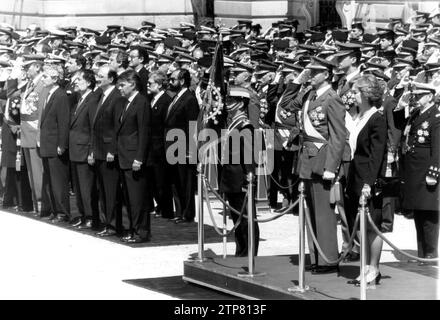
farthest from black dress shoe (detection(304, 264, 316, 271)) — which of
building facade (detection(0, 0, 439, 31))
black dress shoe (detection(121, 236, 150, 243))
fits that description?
building facade (detection(0, 0, 439, 31))

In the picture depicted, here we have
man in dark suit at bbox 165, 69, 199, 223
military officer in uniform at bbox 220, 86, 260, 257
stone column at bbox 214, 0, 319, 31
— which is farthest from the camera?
stone column at bbox 214, 0, 319, 31

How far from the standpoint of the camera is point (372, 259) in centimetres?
1233

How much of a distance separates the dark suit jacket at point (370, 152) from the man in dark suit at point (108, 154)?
15.2 ft

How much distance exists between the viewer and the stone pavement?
1297 centimetres

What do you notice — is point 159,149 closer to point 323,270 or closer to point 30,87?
point 30,87

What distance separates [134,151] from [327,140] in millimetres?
3765

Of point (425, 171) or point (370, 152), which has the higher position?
point (370, 152)

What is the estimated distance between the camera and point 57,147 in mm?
17984

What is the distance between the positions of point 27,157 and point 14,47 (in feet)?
17.1

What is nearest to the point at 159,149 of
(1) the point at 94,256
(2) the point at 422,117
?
(1) the point at 94,256

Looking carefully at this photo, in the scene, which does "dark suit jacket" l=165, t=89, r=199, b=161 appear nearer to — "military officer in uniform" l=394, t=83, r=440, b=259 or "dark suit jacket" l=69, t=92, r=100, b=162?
"dark suit jacket" l=69, t=92, r=100, b=162

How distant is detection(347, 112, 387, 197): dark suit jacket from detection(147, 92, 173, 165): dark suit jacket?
6104 mm

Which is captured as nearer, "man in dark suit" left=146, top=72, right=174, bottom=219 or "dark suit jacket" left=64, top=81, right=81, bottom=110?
"man in dark suit" left=146, top=72, right=174, bottom=219
